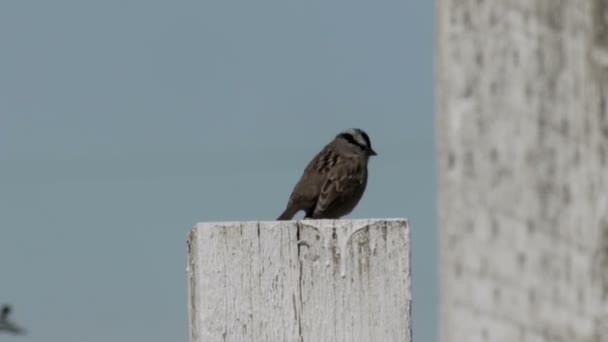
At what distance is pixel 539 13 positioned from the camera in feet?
3.74

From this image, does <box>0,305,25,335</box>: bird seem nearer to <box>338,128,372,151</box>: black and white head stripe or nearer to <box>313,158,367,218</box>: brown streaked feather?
<box>313,158,367,218</box>: brown streaked feather

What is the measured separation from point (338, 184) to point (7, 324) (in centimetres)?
895

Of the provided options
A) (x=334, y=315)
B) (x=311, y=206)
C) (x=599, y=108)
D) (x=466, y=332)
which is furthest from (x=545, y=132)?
(x=311, y=206)

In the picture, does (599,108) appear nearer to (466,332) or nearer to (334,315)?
(466,332)

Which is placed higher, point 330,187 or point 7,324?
point 330,187

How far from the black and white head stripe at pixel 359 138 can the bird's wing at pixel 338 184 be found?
24.7 inches

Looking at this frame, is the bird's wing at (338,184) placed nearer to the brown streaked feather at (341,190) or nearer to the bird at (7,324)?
the brown streaked feather at (341,190)

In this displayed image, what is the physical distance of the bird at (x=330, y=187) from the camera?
425 inches

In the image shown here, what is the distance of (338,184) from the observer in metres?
10.9

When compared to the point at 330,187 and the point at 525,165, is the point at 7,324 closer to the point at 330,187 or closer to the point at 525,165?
the point at 525,165

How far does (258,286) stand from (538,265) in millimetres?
2015

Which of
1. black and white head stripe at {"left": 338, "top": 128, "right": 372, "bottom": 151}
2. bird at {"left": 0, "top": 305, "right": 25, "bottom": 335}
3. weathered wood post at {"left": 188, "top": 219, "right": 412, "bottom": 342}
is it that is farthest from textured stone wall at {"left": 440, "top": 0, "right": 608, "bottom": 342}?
black and white head stripe at {"left": 338, "top": 128, "right": 372, "bottom": 151}

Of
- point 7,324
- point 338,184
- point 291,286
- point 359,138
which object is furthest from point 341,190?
point 7,324

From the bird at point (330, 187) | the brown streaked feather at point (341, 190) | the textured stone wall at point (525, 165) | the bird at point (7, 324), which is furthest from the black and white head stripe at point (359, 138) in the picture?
the textured stone wall at point (525, 165)
